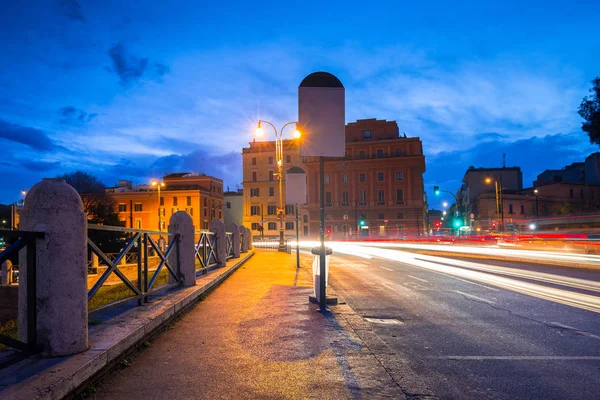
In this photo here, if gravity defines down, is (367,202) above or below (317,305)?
above

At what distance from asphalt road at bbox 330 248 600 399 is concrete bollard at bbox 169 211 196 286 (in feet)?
11.0

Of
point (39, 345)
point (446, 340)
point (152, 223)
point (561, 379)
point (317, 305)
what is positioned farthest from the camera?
point (152, 223)

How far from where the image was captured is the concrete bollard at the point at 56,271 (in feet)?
13.8

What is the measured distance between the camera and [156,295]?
331 inches

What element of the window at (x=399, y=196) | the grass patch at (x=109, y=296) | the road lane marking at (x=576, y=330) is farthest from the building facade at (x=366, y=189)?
the road lane marking at (x=576, y=330)

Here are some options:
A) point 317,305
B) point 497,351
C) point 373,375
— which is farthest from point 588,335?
point 317,305

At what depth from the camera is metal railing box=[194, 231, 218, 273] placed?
1246cm

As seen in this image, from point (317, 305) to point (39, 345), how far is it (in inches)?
218

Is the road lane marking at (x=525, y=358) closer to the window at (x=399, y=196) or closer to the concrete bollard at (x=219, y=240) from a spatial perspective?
the concrete bollard at (x=219, y=240)

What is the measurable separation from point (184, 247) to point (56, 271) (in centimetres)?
543

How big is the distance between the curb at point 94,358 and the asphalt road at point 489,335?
2.72m

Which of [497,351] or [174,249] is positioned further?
[174,249]

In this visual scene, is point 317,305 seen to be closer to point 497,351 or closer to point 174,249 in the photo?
point 174,249

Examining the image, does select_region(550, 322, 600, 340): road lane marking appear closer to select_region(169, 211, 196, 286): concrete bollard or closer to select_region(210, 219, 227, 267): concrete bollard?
select_region(169, 211, 196, 286): concrete bollard
